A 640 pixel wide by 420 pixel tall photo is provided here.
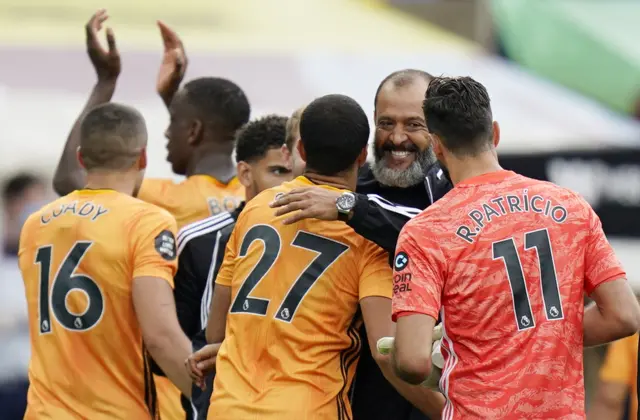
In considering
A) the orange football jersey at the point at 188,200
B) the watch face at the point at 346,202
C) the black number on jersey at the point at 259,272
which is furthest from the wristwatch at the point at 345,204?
the orange football jersey at the point at 188,200

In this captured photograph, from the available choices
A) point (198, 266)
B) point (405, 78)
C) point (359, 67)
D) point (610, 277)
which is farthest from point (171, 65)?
point (359, 67)

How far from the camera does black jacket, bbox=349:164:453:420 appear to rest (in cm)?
472

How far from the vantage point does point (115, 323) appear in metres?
5.56

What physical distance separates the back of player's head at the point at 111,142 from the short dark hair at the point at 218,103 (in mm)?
1153

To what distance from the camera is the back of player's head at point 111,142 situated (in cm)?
571

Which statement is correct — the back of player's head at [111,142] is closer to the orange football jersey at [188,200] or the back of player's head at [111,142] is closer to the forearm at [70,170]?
the forearm at [70,170]

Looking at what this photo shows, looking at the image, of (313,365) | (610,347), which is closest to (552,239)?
(313,365)

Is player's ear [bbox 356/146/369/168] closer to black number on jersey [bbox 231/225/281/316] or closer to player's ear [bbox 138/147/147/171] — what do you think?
black number on jersey [bbox 231/225/281/316]

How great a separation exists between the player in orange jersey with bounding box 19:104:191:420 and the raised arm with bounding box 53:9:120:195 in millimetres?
846

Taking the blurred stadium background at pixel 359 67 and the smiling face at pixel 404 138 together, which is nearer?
the smiling face at pixel 404 138

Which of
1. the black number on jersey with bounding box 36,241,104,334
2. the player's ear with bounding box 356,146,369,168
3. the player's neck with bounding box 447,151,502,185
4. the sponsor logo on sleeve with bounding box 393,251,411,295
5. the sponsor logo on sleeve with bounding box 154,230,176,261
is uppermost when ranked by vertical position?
the player's neck with bounding box 447,151,502,185

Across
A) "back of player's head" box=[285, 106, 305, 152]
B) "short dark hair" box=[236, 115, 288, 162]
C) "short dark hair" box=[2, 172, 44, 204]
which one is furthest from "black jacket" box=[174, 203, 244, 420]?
"short dark hair" box=[2, 172, 44, 204]

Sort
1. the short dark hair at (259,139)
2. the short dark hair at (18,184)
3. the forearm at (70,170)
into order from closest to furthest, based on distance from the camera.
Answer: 1. the short dark hair at (259,139)
2. the forearm at (70,170)
3. the short dark hair at (18,184)

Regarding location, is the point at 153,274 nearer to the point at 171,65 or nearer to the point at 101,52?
the point at 101,52
